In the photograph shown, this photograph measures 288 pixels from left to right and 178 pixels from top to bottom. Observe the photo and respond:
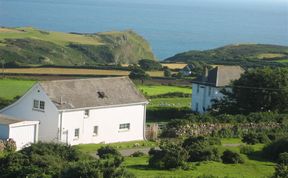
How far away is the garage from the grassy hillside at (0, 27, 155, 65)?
2676 inches

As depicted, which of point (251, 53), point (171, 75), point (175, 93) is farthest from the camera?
point (251, 53)

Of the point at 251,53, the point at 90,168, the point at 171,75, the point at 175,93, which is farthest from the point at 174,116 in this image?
the point at 251,53

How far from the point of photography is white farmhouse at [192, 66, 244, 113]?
55812mm

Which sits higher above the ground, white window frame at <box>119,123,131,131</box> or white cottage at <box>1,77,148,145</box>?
white cottage at <box>1,77,148,145</box>

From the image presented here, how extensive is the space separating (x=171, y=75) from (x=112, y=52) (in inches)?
2374

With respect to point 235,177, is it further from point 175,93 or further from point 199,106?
point 175,93

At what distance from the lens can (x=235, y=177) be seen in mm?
24281

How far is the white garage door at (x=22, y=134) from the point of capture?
34.8 metres

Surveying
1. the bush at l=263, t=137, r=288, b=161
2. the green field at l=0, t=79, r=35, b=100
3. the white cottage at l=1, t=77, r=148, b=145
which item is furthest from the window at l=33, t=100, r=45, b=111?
the green field at l=0, t=79, r=35, b=100

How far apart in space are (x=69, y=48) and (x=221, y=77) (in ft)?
251

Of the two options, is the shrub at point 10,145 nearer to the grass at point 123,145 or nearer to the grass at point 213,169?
the grass at point 123,145

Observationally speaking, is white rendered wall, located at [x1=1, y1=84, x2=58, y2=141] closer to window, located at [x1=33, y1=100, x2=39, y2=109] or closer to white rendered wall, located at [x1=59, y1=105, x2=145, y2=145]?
window, located at [x1=33, y1=100, x2=39, y2=109]

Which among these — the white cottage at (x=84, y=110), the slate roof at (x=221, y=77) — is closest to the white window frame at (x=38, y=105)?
the white cottage at (x=84, y=110)

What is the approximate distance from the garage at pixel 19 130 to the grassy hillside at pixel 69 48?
67966 millimetres
